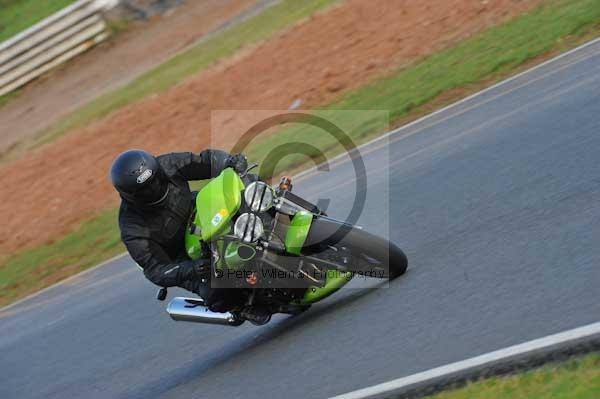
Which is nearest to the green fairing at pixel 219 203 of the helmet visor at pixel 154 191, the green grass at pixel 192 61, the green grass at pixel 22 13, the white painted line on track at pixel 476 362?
the helmet visor at pixel 154 191

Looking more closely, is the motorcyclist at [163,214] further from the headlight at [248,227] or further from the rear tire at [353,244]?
the rear tire at [353,244]

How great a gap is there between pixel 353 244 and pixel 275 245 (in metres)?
0.56

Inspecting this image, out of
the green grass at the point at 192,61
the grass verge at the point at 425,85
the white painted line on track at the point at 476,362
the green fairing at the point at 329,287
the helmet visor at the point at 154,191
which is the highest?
the helmet visor at the point at 154,191

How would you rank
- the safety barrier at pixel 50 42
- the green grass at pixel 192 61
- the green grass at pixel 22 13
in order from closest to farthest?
1. the green grass at pixel 192 61
2. the safety barrier at pixel 50 42
3. the green grass at pixel 22 13

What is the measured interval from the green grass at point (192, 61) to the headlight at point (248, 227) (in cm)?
1283

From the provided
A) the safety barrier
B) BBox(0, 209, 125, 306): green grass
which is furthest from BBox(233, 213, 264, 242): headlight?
the safety barrier

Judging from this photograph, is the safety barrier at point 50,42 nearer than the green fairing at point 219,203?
No

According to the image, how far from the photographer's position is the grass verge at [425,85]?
1208 centimetres

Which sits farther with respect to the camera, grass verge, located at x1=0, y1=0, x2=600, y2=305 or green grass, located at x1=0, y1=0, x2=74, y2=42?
green grass, located at x1=0, y1=0, x2=74, y2=42

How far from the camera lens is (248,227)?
20.1ft

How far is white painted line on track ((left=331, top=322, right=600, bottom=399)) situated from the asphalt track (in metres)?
0.08

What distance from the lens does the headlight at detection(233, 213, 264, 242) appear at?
241 inches

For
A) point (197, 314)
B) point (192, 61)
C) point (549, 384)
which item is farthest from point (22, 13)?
point (549, 384)

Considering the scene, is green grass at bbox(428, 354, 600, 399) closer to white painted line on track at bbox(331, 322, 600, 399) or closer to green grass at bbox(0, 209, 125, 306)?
white painted line on track at bbox(331, 322, 600, 399)
